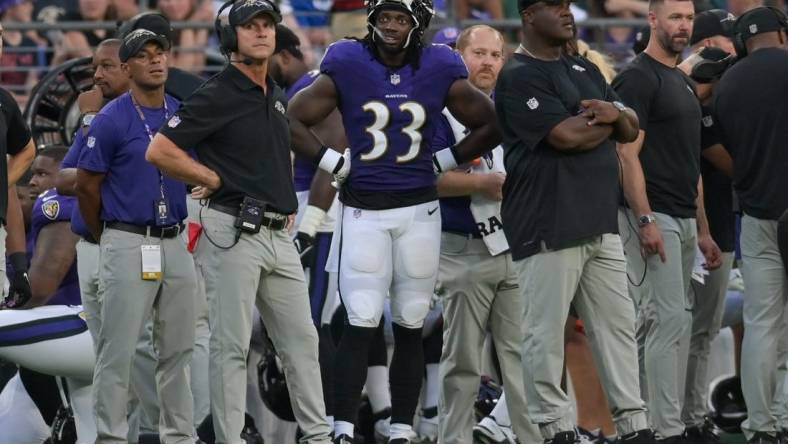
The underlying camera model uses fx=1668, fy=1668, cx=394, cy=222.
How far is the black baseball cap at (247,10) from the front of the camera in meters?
7.83

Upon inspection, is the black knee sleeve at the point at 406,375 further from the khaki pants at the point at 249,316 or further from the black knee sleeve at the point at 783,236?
the black knee sleeve at the point at 783,236

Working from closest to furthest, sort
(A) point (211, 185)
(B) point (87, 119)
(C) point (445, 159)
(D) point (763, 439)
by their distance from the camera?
(A) point (211, 185), (C) point (445, 159), (B) point (87, 119), (D) point (763, 439)

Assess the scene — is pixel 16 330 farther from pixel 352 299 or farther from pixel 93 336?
pixel 352 299

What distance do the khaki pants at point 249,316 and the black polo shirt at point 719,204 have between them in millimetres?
2816

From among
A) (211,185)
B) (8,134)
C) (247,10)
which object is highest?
(247,10)

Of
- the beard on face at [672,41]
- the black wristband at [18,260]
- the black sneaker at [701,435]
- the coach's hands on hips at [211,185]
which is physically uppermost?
the beard on face at [672,41]

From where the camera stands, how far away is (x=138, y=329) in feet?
26.6

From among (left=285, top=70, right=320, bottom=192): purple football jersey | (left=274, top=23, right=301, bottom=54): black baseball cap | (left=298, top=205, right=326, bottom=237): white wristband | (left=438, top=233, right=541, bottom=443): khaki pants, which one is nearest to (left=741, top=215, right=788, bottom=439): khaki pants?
(left=438, top=233, right=541, bottom=443): khaki pants

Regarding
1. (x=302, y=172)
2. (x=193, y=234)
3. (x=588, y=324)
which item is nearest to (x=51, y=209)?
(x=193, y=234)

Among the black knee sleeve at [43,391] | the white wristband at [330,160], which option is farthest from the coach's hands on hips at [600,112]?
the black knee sleeve at [43,391]

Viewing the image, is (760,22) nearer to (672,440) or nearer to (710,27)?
(710,27)

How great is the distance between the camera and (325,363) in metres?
9.44

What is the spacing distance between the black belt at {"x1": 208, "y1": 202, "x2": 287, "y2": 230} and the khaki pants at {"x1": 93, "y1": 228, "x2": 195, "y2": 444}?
1.47ft

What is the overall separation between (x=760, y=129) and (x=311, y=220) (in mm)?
2498
